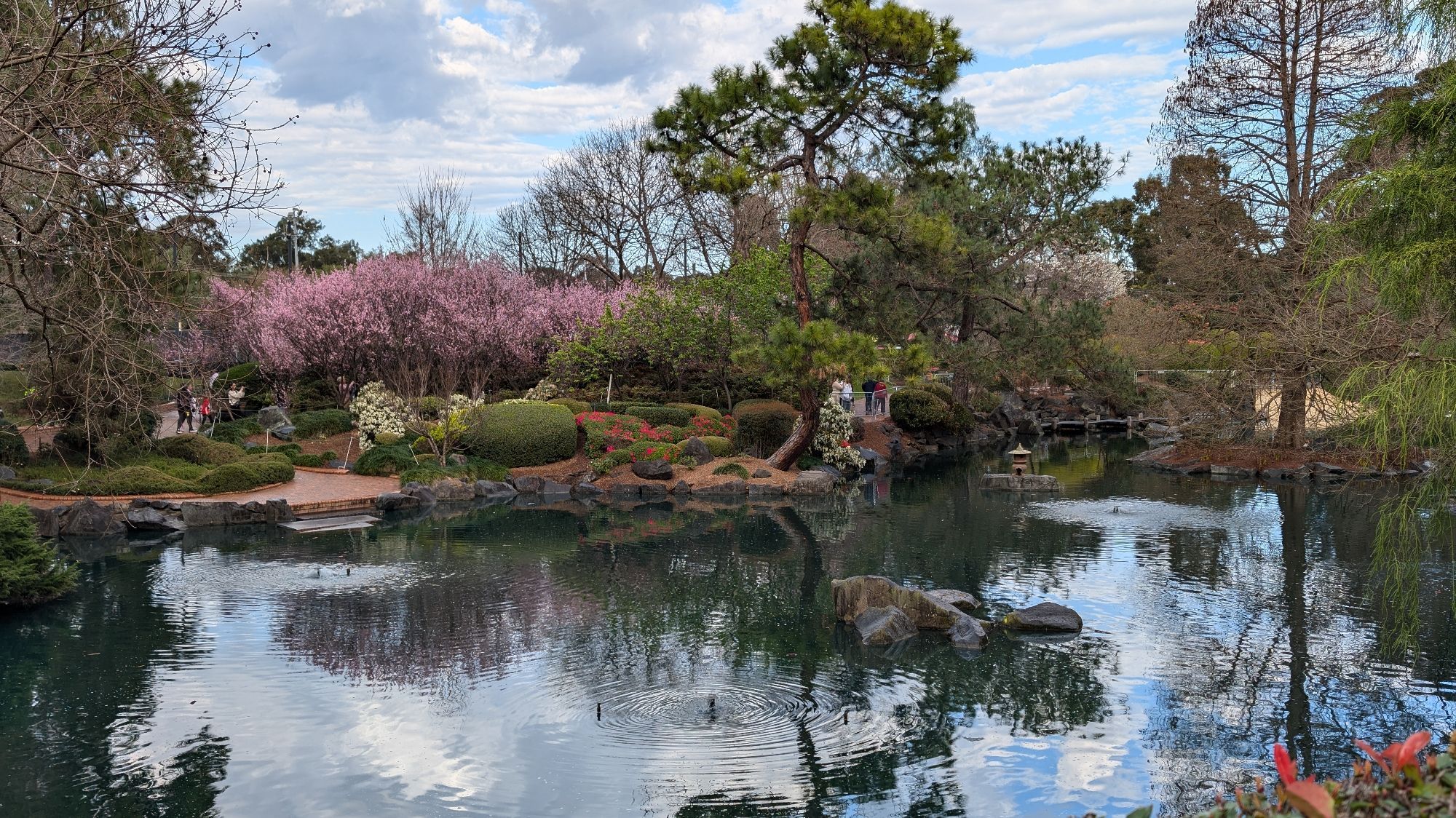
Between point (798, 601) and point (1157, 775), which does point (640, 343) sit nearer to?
point (798, 601)

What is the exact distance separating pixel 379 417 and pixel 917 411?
582 inches

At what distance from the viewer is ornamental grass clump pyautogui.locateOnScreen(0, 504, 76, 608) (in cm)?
1120

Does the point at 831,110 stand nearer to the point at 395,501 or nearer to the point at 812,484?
the point at 812,484

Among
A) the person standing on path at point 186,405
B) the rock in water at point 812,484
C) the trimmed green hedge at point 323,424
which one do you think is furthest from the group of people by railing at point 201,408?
the rock in water at point 812,484

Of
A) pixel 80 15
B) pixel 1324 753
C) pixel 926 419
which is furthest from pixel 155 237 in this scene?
pixel 926 419

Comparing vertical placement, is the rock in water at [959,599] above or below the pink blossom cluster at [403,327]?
below

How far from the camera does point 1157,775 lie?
7113 millimetres

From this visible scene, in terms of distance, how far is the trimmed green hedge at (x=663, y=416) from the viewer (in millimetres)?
24391

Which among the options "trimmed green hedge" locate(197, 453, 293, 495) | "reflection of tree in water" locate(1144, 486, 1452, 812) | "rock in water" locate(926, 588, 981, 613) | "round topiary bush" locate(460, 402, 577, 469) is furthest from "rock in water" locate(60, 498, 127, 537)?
"reflection of tree in water" locate(1144, 486, 1452, 812)

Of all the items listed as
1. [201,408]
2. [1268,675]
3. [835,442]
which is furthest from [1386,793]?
[201,408]

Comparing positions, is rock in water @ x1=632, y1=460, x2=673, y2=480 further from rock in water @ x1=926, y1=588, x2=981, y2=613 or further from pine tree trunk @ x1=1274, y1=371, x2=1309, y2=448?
pine tree trunk @ x1=1274, y1=371, x2=1309, y2=448

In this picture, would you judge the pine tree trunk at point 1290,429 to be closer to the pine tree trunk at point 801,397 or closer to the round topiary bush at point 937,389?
the round topiary bush at point 937,389

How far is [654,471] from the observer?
844 inches

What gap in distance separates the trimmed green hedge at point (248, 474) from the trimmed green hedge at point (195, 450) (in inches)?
17.8
